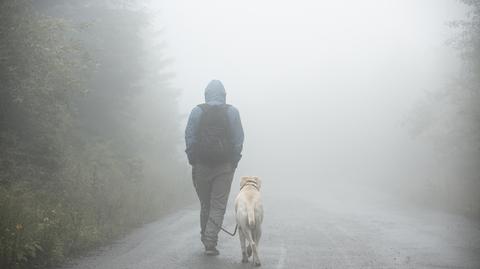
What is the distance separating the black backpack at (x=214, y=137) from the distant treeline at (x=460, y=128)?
9.35 metres

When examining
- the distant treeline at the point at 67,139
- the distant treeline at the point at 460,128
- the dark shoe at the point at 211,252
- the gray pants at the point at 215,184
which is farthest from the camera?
the distant treeline at the point at 460,128

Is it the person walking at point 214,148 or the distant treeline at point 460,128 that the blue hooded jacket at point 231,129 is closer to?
the person walking at point 214,148

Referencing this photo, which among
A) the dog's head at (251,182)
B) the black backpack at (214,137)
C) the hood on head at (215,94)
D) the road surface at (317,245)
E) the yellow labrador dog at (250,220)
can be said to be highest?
the hood on head at (215,94)

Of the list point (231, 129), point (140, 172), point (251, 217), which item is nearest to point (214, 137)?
point (231, 129)

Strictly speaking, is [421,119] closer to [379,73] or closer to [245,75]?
[379,73]

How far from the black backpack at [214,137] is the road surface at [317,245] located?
1.55 meters

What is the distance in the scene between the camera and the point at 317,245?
915cm

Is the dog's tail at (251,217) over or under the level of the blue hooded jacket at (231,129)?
under

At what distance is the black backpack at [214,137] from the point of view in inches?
315

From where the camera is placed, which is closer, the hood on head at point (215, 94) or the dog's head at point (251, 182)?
the dog's head at point (251, 182)

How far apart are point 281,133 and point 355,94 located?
1788 centimetres

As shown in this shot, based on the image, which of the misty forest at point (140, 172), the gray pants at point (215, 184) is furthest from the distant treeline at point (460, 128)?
the gray pants at point (215, 184)

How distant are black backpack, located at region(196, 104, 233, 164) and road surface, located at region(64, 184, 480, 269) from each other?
1545 millimetres

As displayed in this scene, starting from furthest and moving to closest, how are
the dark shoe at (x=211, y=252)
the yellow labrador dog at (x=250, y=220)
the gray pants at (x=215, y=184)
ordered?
the gray pants at (x=215, y=184)
the dark shoe at (x=211, y=252)
the yellow labrador dog at (x=250, y=220)
